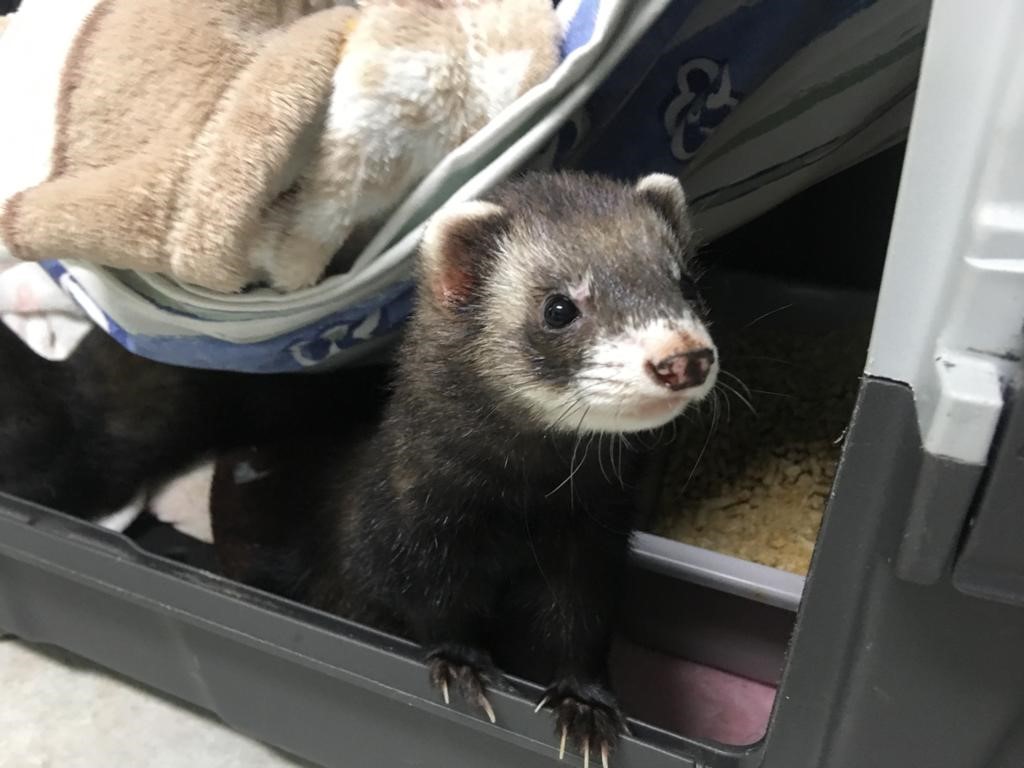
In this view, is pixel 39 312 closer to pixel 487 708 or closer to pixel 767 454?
pixel 487 708

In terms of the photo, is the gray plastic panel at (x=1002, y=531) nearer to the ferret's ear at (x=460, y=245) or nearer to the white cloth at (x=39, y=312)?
the ferret's ear at (x=460, y=245)

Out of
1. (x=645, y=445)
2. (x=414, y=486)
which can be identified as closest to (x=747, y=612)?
(x=645, y=445)

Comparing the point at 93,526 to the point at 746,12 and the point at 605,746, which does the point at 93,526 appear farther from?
the point at 746,12

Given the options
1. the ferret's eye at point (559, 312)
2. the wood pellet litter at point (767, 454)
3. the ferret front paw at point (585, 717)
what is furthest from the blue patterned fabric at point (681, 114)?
the ferret front paw at point (585, 717)

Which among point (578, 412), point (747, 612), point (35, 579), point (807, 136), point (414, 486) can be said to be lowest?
point (35, 579)

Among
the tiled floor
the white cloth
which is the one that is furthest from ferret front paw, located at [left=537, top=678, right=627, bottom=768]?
the white cloth

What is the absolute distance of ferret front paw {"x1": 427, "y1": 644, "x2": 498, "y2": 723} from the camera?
3.02ft

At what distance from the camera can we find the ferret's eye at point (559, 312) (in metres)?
0.80

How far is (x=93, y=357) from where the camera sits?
131cm

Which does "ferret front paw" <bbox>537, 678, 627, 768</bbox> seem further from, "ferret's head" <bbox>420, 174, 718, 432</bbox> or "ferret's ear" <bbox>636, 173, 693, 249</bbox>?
"ferret's ear" <bbox>636, 173, 693, 249</bbox>

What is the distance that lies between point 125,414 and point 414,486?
611 mm

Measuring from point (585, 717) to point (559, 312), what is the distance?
0.40 m

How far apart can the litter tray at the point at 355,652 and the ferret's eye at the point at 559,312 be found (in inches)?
14.9

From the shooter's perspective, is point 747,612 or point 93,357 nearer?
point 747,612
